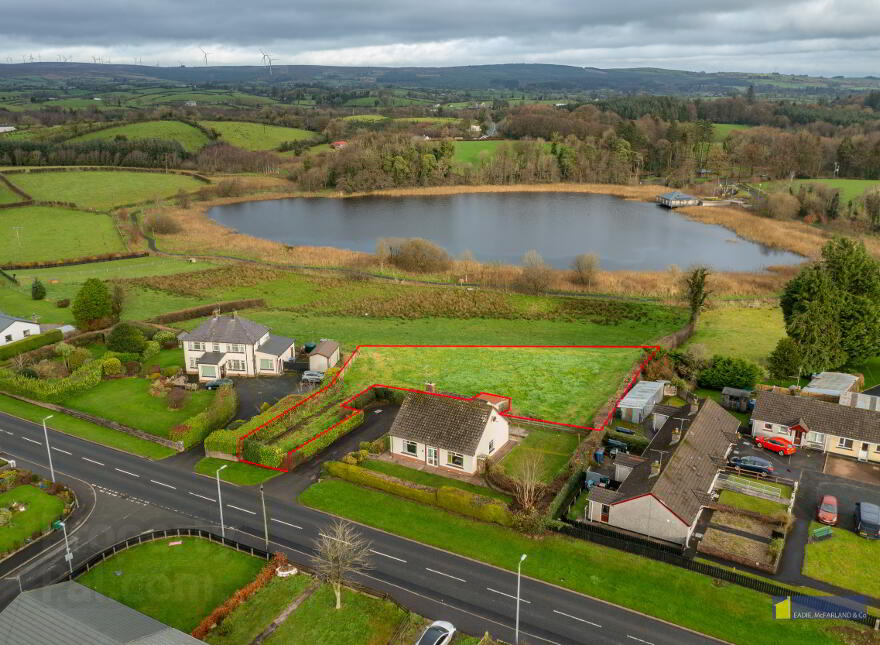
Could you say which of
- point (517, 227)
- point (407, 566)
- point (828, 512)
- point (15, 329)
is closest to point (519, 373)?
point (828, 512)

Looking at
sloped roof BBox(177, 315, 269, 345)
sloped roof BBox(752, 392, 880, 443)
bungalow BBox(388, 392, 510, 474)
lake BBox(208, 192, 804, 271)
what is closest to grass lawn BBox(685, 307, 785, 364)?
sloped roof BBox(752, 392, 880, 443)

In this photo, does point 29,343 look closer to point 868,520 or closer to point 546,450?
point 546,450

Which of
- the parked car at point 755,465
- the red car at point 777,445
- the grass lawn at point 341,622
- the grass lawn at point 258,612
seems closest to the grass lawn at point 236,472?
the grass lawn at point 258,612

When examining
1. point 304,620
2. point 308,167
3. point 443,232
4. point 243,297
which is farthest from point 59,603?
point 308,167

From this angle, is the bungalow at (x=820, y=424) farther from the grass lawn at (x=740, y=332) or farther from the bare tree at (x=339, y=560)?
Answer: the bare tree at (x=339, y=560)

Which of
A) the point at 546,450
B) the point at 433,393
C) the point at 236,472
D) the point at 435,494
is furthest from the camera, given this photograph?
the point at 433,393

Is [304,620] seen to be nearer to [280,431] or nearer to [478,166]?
[280,431]
